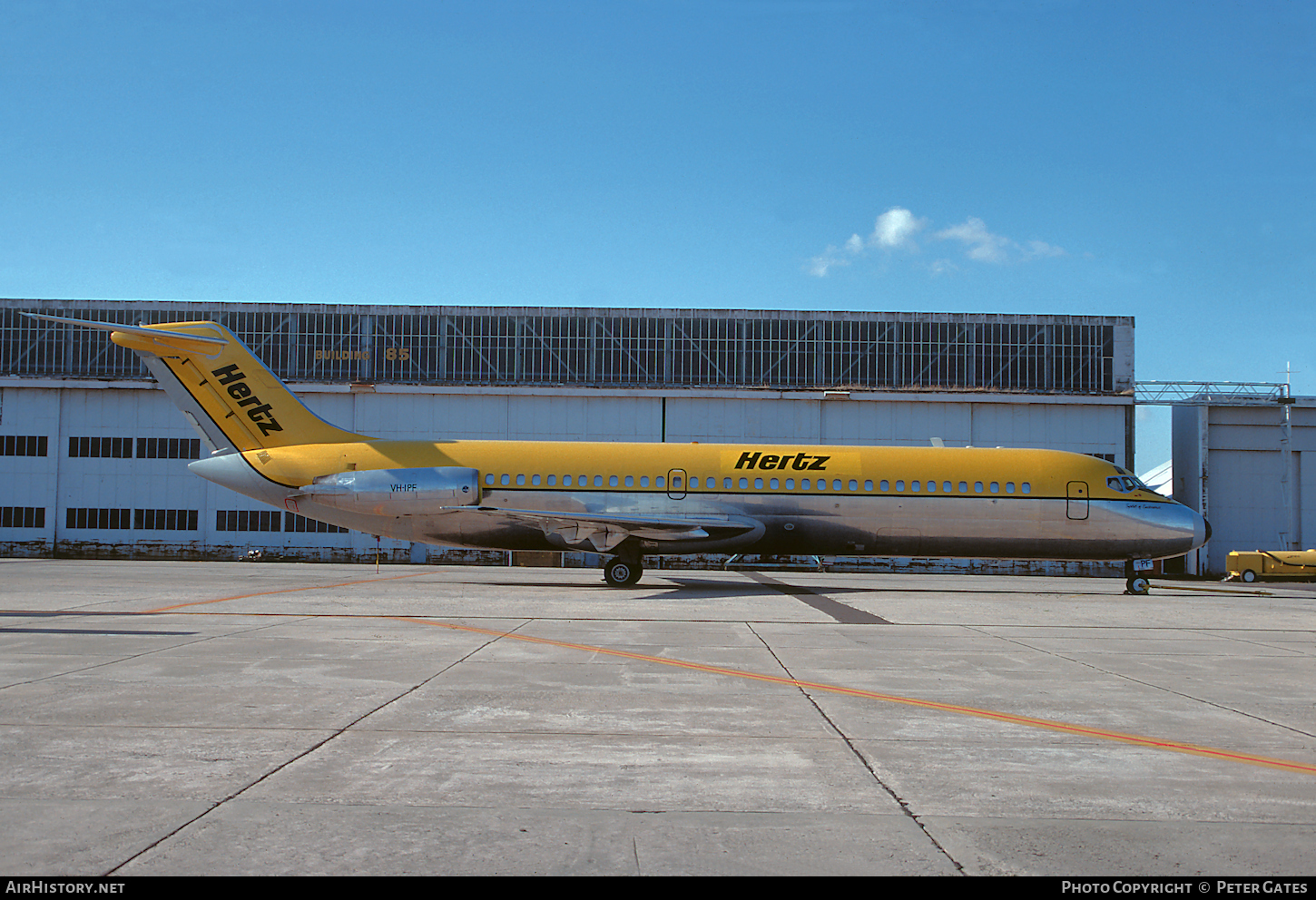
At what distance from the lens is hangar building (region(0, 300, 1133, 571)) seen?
40.6 m

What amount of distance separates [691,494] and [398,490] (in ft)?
26.0

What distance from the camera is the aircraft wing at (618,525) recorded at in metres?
23.6

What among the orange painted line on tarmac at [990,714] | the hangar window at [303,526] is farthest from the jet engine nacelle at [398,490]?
the hangar window at [303,526]

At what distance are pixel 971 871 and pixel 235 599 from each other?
16.9 m

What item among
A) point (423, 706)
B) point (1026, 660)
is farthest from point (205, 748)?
point (1026, 660)

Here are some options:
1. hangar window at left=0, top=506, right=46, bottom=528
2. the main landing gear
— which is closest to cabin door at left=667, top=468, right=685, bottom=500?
the main landing gear

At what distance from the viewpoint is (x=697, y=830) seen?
4598 mm

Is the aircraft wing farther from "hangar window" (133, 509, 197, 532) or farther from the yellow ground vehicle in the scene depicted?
the yellow ground vehicle

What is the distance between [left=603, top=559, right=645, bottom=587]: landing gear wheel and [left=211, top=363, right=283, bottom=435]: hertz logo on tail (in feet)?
33.1

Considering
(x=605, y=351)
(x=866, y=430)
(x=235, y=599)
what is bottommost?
(x=235, y=599)

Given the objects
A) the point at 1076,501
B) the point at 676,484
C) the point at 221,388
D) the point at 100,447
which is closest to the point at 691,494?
the point at 676,484

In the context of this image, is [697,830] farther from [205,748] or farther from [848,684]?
[848,684]

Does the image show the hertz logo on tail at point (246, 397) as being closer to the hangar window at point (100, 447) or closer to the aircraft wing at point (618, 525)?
the aircraft wing at point (618, 525)

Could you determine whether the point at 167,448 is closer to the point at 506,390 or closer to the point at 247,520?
the point at 247,520
